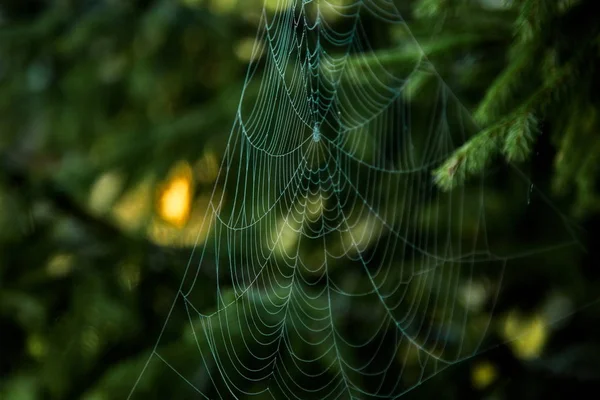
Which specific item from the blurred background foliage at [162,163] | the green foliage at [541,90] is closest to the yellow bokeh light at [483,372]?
the blurred background foliage at [162,163]

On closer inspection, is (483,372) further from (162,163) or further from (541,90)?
(541,90)

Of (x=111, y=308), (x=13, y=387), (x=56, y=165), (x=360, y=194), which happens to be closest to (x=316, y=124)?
(x=360, y=194)

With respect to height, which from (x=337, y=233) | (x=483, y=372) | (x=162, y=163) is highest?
(x=162, y=163)

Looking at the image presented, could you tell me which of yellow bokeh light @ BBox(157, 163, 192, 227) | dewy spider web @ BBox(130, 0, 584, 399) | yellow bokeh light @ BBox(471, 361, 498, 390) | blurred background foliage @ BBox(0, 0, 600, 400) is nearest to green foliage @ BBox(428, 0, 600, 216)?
blurred background foliage @ BBox(0, 0, 600, 400)

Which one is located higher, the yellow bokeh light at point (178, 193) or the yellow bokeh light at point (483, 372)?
the yellow bokeh light at point (178, 193)

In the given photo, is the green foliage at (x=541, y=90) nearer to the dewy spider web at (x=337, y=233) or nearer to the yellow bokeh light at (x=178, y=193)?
the dewy spider web at (x=337, y=233)

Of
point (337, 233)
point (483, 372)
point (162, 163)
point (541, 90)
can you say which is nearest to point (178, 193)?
point (162, 163)
